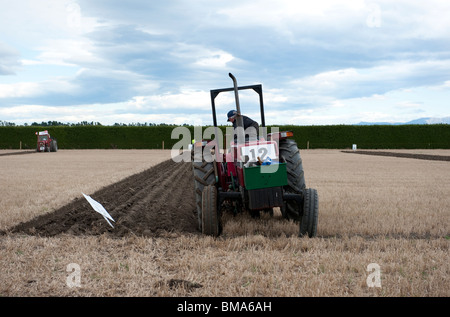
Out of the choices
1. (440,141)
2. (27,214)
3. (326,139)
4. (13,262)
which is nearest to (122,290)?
(13,262)

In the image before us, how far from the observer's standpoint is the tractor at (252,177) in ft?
16.8

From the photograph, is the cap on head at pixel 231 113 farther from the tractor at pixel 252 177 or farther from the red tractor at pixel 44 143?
the red tractor at pixel 44 143

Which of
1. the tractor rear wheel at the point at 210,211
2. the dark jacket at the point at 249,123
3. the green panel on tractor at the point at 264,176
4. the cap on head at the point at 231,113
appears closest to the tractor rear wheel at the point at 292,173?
the dark jacket at the point at 249,123

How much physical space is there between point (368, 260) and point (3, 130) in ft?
139

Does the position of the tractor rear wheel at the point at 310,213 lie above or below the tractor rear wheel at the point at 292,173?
below

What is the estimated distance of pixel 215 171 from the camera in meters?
5.88

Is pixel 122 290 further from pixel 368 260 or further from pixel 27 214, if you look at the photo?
pixel 27 214

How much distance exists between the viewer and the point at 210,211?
17.5 ft

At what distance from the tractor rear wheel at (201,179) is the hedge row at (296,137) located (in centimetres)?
3180

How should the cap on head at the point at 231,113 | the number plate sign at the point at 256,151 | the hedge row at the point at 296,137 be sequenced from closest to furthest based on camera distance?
the number plate sign at the point at 256,151 < the cap on head at the point at 231,113 < the hedge row at the point at 296,137

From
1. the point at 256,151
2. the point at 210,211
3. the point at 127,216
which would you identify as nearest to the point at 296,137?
the point at 127,216

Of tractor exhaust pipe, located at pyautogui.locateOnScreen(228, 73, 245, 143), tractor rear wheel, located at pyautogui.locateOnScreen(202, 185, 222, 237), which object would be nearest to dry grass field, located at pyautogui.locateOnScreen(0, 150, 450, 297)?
tractor rear wheel, located at pyautogui.locateOnScreen(202, 185, 222, 237)

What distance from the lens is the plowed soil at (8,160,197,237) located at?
5.92 m
